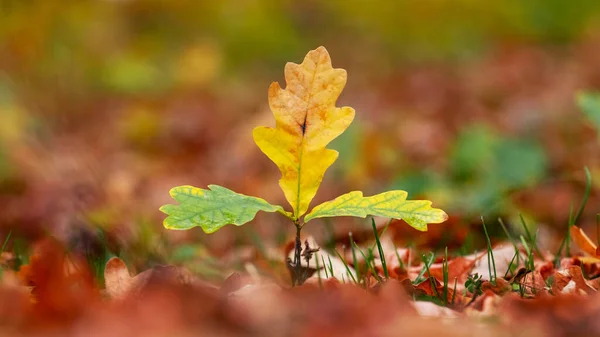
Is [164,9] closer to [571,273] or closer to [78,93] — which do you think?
[78,93]

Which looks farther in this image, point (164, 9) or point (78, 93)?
point (164, 9)

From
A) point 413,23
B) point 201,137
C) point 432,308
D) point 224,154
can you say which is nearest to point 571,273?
point 432,308

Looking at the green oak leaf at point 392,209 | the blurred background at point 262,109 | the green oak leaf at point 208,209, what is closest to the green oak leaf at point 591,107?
the blurred background at point 262,109

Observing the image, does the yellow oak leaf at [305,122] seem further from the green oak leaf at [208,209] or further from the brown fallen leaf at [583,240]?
the brown fallen leaf at [583,240]

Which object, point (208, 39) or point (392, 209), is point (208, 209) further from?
point (208, 39)

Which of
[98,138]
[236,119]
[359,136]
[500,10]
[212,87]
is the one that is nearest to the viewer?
[359,136]

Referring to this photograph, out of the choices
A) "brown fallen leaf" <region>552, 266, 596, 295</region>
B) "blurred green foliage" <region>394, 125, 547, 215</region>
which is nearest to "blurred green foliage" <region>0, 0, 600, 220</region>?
"blurred green foliage" <region>394, 125, 547, 215</region>
